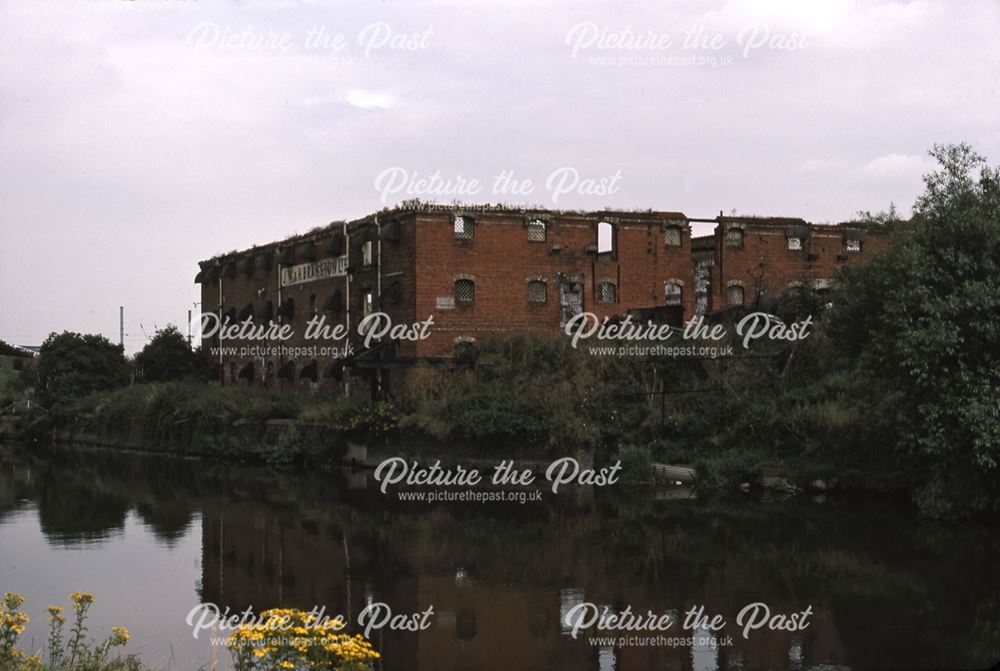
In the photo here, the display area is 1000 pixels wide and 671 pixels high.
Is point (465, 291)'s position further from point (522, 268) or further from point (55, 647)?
point (55, 647)

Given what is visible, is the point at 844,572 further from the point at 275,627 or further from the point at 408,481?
the point at 408,481

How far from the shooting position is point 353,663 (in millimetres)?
7867

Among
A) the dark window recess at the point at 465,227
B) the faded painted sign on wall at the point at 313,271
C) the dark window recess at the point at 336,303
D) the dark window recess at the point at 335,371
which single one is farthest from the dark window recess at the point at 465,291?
the dark window recess at the point at 336,303

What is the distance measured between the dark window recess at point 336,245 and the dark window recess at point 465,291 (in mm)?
6089

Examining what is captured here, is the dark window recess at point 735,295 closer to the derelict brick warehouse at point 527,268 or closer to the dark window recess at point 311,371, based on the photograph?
the derelict brick warehouse at point 527,268

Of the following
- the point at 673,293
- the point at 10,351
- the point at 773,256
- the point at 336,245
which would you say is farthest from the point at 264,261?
the point at 10,351

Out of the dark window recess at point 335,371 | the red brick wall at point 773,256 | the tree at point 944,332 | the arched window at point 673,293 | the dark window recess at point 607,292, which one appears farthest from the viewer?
the red brick wall at point 773,256

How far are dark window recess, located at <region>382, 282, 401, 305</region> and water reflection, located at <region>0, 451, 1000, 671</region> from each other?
10498 millimetres

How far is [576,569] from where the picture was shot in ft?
53.4

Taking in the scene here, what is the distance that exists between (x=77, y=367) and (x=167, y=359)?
4.38 m

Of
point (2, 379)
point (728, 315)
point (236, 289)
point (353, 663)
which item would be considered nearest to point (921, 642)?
point (353, 663)

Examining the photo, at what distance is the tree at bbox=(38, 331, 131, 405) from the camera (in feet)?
168

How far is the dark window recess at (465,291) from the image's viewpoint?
35.6m

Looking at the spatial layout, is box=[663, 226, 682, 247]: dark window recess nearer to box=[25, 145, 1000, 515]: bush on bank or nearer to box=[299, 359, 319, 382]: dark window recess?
box=[25, 145, 1000, 515]: bush on bank
